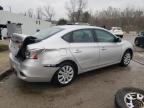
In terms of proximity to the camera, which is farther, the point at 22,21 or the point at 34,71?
the point at 22,21

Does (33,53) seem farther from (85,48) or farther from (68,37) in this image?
(85,48)

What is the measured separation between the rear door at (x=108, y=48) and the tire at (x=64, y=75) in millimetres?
1265

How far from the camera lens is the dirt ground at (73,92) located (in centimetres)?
459

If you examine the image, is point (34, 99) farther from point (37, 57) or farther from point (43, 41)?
point (43, 41)

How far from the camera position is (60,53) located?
5316 millimetres

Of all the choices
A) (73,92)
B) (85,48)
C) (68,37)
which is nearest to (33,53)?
(68,37)

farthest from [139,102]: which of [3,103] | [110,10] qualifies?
[110,10]

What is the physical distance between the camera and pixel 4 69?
694 centimetres

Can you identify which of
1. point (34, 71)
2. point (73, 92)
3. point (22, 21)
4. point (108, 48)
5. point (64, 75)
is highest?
point (22, 21)

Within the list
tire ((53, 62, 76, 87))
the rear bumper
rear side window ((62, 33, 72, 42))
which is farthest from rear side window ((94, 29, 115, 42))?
the rear bumper

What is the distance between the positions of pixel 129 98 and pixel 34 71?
88.2 inches

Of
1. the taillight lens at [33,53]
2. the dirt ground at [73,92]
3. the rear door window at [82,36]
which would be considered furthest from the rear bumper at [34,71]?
the rear door window at [82,36]

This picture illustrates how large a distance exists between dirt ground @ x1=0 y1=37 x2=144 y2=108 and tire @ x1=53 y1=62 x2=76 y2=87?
15 cm

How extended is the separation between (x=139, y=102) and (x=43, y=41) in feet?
8.66
